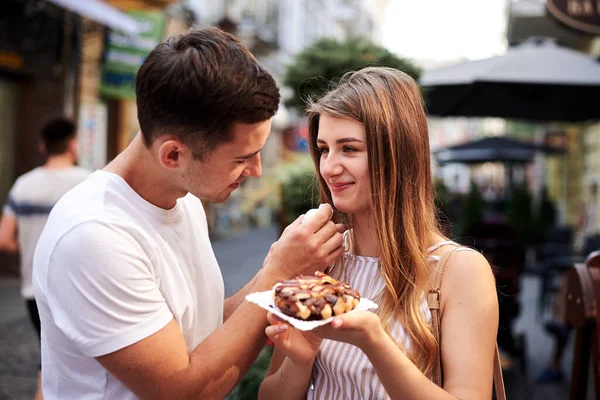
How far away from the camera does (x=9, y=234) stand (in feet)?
15.9

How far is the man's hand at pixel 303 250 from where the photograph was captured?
6.18 ft

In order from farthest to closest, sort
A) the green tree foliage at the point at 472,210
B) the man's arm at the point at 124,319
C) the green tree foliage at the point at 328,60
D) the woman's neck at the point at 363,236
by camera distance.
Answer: the green tree foliage at the point at 472,210
the green tree foliage at the point at 328,60
the woman's neck at the point at 363,236
the man's arm at the point at 124,319

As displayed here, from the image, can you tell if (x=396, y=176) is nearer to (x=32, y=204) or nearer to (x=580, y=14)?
(x=32, y=204)

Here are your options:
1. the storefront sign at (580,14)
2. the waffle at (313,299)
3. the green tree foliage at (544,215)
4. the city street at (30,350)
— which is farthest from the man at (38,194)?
the green tree foliage at (544,215)

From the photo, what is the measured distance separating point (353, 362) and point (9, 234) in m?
3.68

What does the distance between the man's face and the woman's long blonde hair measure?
0.31 metres

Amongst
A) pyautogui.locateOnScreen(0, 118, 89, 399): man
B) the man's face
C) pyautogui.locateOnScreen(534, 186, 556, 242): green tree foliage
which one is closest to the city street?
pyautogui.locateOnScreen(0, 118, 89, 399): man

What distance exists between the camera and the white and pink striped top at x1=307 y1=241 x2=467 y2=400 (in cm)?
192

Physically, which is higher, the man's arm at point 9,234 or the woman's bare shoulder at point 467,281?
the woman's bare shoulder at point 467,281

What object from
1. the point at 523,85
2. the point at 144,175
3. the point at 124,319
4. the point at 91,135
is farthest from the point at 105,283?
the point at 91,135

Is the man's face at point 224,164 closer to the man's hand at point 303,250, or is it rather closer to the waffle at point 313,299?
the man's hand at point 303,250

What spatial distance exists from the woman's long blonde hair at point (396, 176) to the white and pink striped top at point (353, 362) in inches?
1.8

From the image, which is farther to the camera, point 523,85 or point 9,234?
→ point 523,85

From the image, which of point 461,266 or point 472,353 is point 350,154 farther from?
point 472,353
